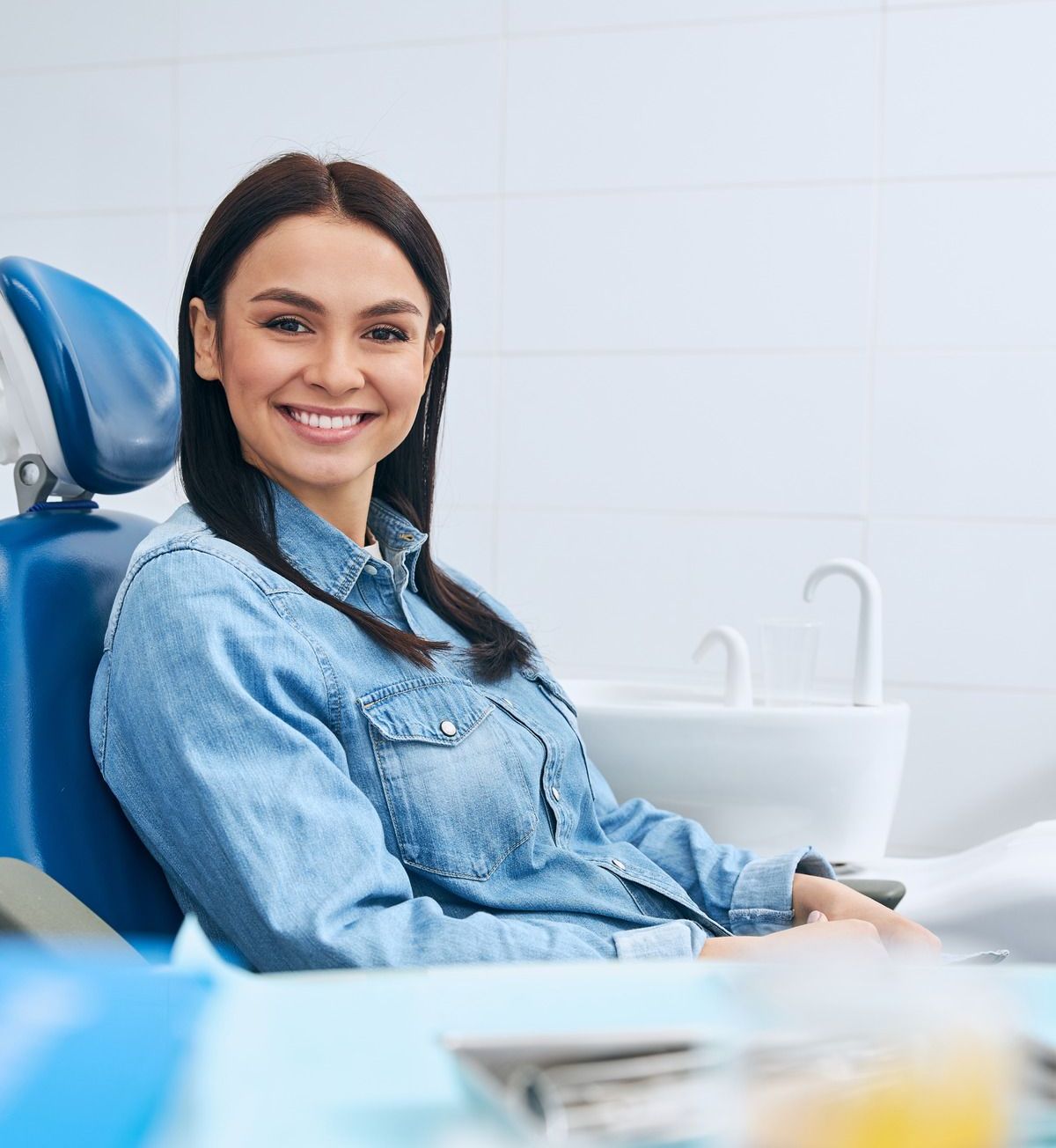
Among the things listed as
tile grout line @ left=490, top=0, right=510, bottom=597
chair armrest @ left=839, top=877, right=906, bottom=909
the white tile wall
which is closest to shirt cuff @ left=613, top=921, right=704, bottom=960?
chair armrest @ left=839, top=877, right=906, bottom=909

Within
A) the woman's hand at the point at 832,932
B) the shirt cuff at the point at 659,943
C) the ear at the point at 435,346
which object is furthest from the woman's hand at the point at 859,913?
the ear at the point at 435,346

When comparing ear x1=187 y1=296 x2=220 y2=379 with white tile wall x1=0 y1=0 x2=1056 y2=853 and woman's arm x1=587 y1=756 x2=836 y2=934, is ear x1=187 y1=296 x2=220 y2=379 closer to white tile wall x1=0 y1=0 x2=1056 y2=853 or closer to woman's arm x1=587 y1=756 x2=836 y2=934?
woman's arm x1=587 y1=756 x2=836 y2=934

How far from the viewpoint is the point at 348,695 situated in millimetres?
943

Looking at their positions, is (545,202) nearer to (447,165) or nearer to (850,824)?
(447,165)

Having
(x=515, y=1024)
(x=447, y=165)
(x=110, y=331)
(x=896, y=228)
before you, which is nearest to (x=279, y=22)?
(x=447, y=165)

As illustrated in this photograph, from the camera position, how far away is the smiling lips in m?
1.08

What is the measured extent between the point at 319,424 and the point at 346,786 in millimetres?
361

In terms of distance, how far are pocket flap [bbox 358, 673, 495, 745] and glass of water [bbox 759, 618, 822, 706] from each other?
75 cm

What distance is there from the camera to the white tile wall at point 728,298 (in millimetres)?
1938

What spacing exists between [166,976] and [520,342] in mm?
1834

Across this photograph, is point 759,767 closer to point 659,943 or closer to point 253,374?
point 659,943

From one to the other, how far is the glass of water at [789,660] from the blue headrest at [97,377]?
896 mm

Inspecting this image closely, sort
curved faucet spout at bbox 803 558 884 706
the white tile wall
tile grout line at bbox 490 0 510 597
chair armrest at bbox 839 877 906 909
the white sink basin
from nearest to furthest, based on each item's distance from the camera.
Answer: chair armrest at bbox 839 877 906 909
the white sink basin
curved faucet spout at bbox 803 558 884 706
the white tile wall
tile grout line at bbox 490 0 510 597

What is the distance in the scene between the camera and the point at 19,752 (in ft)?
2.97
